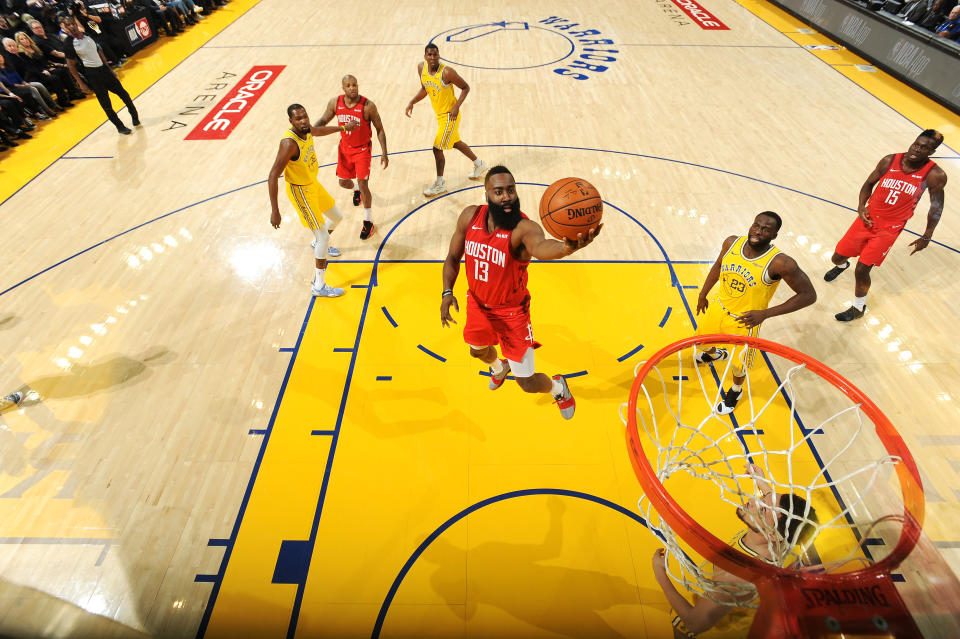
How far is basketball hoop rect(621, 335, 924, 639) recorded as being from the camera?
6.21 feet

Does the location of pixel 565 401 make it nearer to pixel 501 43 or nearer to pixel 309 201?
pixel 309 201

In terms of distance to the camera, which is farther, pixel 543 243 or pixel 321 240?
pixel 321 240

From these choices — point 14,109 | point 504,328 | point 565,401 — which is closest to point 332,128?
point 504,328

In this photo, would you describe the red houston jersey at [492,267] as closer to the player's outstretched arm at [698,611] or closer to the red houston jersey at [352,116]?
the player's outstretched arm at [698,611]

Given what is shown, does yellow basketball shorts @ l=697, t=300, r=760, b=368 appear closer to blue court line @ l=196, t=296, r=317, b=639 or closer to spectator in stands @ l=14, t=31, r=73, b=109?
blue court line @ l=196, t=296, r=317, b=639

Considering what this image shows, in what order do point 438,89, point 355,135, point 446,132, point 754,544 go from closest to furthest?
point 754,544 < point 355,135 < point 438,89 < point 446,132

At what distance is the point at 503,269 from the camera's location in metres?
3.31

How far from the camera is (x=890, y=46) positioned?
10.5 m

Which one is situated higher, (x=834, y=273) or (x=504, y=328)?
(x=504, y=328)

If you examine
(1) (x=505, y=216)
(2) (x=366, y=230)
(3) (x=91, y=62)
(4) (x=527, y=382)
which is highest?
(1) (x=505, y=216)

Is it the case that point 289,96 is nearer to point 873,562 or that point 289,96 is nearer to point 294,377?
point 294,377

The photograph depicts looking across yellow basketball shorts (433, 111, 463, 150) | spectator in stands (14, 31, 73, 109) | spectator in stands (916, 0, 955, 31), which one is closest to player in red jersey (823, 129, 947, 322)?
yellow basketball shorts (433, 111, 463, 150)

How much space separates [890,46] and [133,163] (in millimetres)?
14826

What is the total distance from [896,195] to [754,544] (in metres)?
4.02
